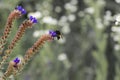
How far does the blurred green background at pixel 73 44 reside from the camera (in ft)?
16.6

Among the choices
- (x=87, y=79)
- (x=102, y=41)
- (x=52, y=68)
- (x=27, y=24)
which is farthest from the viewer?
(x=87, y=79)

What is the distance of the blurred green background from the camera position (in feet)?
16.6

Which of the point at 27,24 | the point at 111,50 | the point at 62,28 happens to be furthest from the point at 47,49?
the point at 27,24

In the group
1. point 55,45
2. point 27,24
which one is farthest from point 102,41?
point 27,24

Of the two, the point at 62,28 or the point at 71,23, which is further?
the point at 71,23

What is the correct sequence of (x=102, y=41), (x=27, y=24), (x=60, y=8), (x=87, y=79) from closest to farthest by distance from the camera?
(x=27, y=24) → (x=102, y=41) → (x=87, y=79) → (x=60, y=8)

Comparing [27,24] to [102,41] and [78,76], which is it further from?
[78,76]

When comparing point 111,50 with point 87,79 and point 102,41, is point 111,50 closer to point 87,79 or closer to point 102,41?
point 87,79

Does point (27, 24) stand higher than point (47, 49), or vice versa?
point (27, 24)

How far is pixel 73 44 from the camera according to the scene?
23.0ft

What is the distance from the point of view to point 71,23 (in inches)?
291

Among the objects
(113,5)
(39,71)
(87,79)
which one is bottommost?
(87,79)

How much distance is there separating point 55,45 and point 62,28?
0.34 m

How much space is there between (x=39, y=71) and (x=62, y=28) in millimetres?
1309
